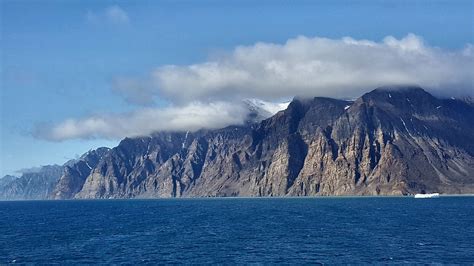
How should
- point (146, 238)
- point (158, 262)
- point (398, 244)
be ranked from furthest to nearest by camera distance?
point (146, 238), point (398, 244), point (158, 262)

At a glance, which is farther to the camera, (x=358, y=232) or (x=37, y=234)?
(x=37, y=234)

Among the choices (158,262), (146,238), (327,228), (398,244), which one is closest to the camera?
(158,262)

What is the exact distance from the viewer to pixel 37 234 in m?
197

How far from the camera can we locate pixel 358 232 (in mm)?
180625

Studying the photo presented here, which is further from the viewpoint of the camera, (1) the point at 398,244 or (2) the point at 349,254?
(1) the point at 398,244

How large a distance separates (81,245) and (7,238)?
37.4m

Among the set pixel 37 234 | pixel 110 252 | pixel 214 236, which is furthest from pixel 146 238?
pixel 37 234

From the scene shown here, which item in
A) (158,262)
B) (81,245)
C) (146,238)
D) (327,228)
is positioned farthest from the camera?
(327,228)

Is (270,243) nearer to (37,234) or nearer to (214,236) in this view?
(214,236)

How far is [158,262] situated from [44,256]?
3109 cm

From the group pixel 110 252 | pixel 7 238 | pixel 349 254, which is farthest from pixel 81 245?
pixel 349 254

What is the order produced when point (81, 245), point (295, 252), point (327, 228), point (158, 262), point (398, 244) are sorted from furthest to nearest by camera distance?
point (327, 228) < point (81, 245) < point (398, 244) < point (295, 252) < point (158, 262)

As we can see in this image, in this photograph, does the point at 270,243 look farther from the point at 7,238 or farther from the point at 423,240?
the point at 7,238

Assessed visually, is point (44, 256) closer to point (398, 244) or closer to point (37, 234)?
point (37, 234)
